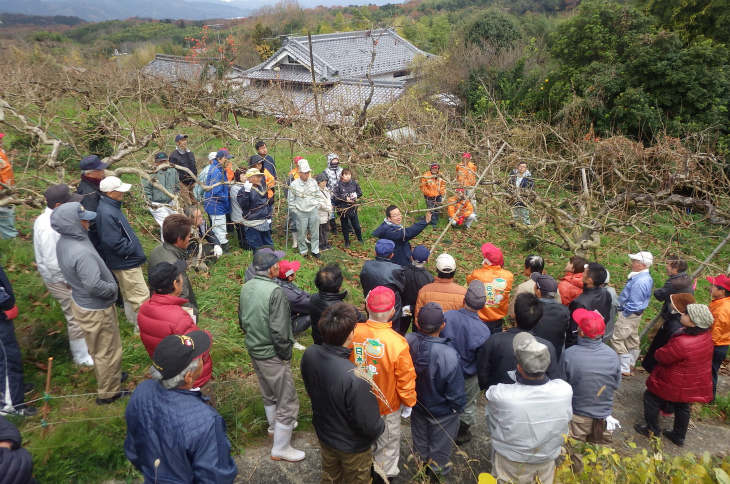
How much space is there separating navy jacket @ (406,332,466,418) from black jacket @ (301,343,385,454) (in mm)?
582

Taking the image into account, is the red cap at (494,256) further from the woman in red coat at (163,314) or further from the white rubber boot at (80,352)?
the white rubber boot at (80,352)

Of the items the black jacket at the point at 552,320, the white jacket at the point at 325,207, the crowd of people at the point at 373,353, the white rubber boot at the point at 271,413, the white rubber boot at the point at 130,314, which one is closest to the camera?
the crowd of people at the point at 373,353

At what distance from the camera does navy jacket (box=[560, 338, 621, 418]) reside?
11.2 ft

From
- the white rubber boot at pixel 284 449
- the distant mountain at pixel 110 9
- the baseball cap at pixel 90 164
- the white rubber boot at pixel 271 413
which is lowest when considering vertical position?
the white rubber boot at pixel 284 449

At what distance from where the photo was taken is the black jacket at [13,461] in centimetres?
203

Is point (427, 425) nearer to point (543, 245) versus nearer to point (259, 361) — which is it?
point (259, 361)

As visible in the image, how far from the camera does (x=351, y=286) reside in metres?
7.12

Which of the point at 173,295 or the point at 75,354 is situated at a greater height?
the point at 173,295

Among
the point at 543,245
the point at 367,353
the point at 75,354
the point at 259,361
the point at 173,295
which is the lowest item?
the point at 543,245

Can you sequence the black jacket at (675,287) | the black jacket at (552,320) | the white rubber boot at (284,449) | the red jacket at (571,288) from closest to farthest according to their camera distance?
the white rubber boot at (284,449) → the black jacket at (552,320) → the black jacket at (675,287) → the red jacket at (571,288)

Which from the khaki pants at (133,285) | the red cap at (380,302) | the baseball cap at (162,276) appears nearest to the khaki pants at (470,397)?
the red cap at (380,302)

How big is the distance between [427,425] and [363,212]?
6.96 metres

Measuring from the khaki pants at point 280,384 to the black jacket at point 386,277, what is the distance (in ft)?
4.34

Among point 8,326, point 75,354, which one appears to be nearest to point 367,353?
point 8,326
